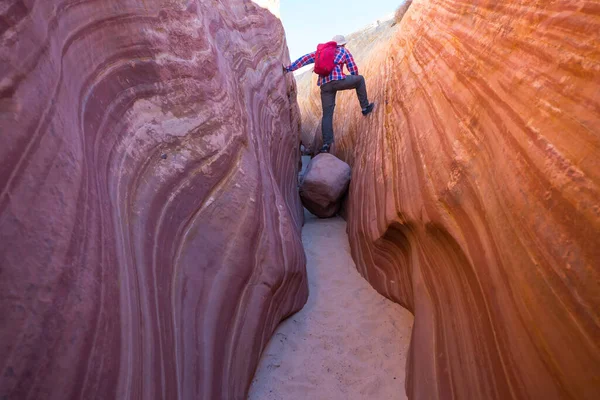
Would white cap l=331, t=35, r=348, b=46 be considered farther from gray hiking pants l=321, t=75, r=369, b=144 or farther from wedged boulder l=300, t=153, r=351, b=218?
wedged boulder l=300, t=153, r=351, b=218

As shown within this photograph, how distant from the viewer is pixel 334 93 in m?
5.18

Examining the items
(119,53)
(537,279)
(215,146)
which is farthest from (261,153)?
(537,279)

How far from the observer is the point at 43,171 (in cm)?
122

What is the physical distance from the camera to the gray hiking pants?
471 cm

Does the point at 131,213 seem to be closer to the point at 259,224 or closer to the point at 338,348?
the point at 259,224

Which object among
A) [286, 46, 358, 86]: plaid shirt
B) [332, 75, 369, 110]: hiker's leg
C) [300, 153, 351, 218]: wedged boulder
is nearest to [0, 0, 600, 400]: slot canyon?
[300, 153, 351, 218]: wedged boulder

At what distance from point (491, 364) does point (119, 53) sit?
2629mm

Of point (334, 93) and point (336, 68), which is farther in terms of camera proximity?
point (334, 93)

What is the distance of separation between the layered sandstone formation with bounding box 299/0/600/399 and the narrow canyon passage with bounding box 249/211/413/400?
0.16 m

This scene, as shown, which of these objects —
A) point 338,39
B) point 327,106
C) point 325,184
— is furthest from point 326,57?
point 325,184

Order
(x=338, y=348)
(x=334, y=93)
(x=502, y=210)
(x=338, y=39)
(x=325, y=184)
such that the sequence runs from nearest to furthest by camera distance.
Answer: (x=502, y=210) < (x=338, y=348) < (x=325, y=184) < (x=338, y=39) < (x=334, y=93)

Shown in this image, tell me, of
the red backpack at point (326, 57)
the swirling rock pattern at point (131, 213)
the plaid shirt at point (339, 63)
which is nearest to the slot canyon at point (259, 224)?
the swirling rock pattern at point (131, 213)

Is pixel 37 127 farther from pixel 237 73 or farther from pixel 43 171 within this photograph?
pixel 237 73

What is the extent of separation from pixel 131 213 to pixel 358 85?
13.1ft
